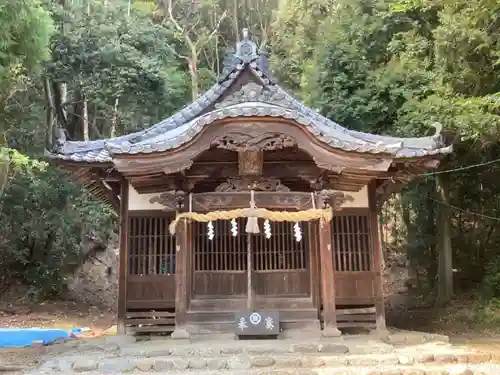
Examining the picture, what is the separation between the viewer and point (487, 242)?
19719 mm

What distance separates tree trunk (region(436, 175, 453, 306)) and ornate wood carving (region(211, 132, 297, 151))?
32.3ft

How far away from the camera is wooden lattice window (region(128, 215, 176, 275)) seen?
10680 mm

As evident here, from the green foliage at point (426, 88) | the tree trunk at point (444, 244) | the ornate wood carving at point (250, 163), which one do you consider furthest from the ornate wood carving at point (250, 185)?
the tree trunk at point (444, 244)

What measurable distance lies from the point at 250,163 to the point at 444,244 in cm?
1008

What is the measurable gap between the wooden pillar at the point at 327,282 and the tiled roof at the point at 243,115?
1771 millimetres

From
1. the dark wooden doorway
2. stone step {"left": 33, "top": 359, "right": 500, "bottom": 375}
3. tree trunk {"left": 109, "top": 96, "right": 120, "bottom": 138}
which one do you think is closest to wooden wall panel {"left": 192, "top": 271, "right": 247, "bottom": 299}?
the dark wooden doorway

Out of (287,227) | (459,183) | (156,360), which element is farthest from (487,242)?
(156,360)

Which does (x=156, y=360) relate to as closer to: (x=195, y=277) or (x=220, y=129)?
(x=195, y=277)

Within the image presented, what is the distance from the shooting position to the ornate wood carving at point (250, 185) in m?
10.4

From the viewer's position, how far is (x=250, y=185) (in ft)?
34.0

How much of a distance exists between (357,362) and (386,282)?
18119mm

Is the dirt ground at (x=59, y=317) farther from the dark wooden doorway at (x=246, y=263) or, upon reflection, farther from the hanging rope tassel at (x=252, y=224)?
the hanging rope tassel at (x=252, y=224)

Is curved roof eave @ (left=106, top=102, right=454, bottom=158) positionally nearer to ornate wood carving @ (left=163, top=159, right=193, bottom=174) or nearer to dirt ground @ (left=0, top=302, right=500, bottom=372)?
ornate wood carving @ (left=163, top=159, right=193, bottom=174)

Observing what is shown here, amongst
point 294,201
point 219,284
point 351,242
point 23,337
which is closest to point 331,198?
point 294,201
